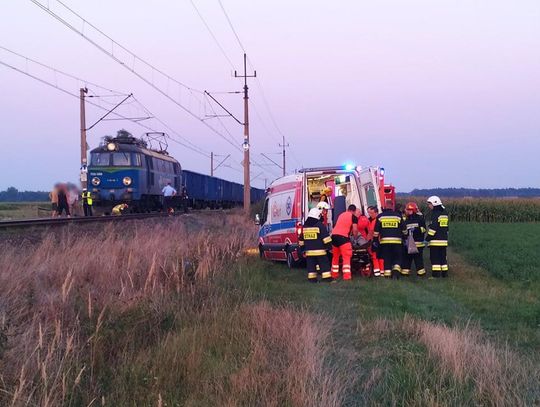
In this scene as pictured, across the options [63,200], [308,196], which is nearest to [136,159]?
[63,200]

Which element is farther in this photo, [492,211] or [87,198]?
[492,211]

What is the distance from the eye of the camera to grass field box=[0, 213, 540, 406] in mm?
5590

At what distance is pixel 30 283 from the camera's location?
871 cm

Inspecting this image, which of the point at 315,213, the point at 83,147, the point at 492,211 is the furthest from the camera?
the point at 492,211

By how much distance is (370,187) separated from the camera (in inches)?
604

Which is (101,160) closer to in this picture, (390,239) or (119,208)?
(119,208)

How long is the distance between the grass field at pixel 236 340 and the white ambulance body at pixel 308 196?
11.0 ft

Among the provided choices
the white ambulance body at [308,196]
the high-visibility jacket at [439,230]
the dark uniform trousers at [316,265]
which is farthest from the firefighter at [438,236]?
the dark uniform trousers at [316,265]

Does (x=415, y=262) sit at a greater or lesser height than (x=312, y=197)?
lesser

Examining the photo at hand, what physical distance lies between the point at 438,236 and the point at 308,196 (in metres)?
3.35

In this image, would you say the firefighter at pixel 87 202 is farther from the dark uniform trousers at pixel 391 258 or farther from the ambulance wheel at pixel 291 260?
the dark uniform trousers at pixel 391 258

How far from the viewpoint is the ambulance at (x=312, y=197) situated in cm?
1519

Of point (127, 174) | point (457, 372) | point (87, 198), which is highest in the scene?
point (127, 174)

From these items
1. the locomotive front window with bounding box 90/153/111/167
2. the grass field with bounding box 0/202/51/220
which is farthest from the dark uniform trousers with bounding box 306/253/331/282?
the grass field with bounding box 0/202/51/220
